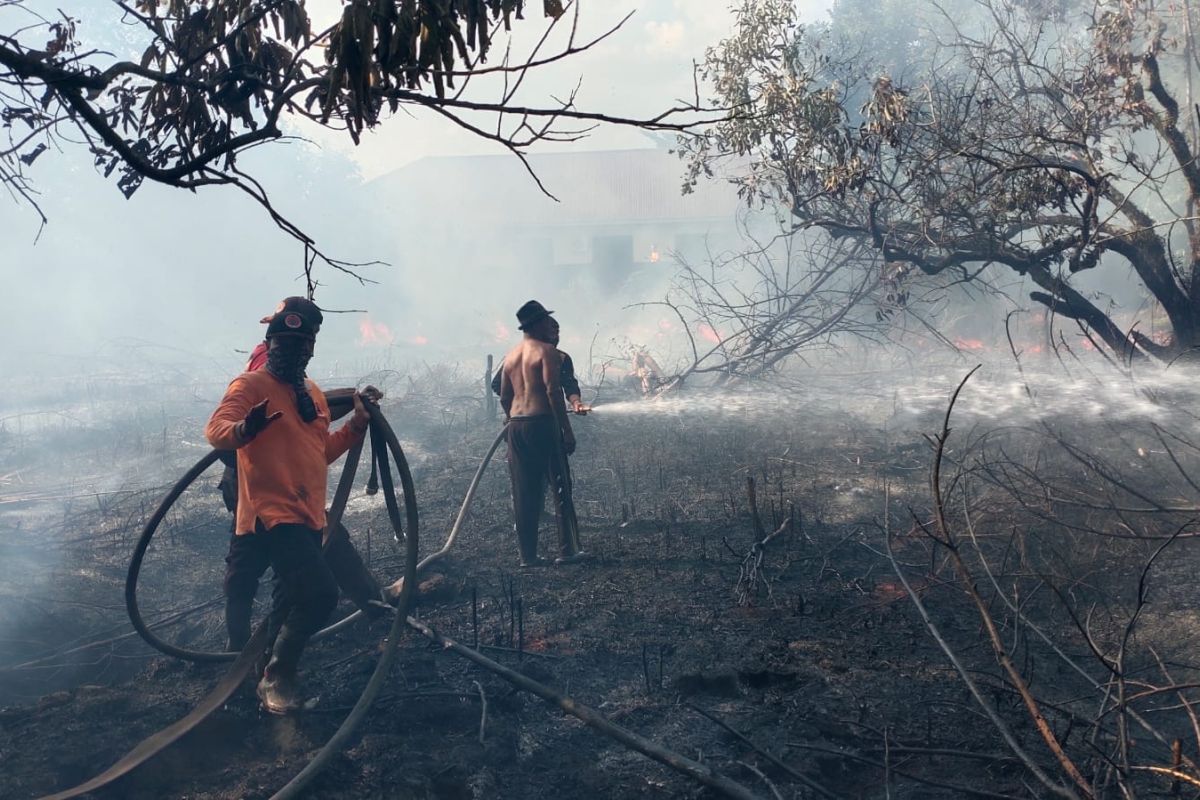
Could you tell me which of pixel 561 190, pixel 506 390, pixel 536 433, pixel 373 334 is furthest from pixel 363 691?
pixel 561 190

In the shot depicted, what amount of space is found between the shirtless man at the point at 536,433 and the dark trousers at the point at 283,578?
92.3 inches

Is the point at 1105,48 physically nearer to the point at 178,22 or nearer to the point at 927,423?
the point at 927,423

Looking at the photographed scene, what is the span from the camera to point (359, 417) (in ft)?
17.0

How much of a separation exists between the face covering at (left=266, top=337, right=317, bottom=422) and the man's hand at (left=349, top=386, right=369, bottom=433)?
335 millimetres

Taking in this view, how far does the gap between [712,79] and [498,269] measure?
21895 millimetres

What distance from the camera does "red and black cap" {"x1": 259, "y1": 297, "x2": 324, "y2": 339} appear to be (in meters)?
4.79

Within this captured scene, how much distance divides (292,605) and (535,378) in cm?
299

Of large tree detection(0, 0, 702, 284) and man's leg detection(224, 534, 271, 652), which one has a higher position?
large tree detection(0, 0, 702, 284)

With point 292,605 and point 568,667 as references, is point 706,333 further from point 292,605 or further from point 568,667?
point 292,605

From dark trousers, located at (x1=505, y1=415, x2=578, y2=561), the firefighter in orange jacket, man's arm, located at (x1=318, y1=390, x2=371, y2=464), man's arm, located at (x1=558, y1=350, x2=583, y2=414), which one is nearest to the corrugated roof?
Result: man's arm, located at (x1=558, y1=350, x2=583, y2=414)

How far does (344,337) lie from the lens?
28516 millimetres

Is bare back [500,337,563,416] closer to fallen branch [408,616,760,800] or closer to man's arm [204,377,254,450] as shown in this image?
fallen branch [408,616,760,800]

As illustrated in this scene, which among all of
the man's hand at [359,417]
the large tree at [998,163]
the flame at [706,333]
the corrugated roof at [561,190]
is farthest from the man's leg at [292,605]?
the corrugated roof at [561,190]

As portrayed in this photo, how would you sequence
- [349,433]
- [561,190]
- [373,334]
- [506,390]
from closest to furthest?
1. [349,433]
2. [506,390]
3. [373,334]
4. [561,190]
